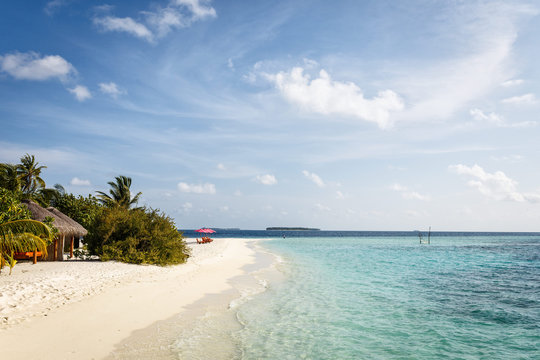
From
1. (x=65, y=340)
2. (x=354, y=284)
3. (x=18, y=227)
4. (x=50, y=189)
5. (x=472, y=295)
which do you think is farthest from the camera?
(x=50, y=189)

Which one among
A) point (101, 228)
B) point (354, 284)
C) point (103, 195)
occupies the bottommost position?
point (354, 284)

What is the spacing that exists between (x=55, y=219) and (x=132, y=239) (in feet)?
15.3

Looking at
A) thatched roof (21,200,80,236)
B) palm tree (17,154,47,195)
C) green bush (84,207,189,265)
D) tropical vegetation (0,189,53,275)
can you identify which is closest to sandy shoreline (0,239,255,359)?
tropical vegetation (0,189,53,275)

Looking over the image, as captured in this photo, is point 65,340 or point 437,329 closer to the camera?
point 65,340

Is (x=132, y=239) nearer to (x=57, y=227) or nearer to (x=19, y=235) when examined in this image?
(x=57, y=227)

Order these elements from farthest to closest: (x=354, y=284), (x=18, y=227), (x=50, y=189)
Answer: (x=50, y=189)
(x=354, y=284)
(x=18, y=227)

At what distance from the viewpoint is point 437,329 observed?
10828mm

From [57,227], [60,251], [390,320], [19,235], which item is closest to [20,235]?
[19,235]

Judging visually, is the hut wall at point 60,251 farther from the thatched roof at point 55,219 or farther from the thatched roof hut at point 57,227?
the thatched roof at point 55,219

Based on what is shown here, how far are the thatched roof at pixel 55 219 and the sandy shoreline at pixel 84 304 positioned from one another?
2.83m

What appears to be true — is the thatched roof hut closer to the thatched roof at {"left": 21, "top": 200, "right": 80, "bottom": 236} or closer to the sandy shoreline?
the thatched roof at {"left": 21, "top": 200, "right": 80, "bottom": 236}

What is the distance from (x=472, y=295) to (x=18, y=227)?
63.9 ft

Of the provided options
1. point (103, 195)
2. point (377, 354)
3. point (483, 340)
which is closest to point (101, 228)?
point (377, 354)

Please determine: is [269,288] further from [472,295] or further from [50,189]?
[50,189]
